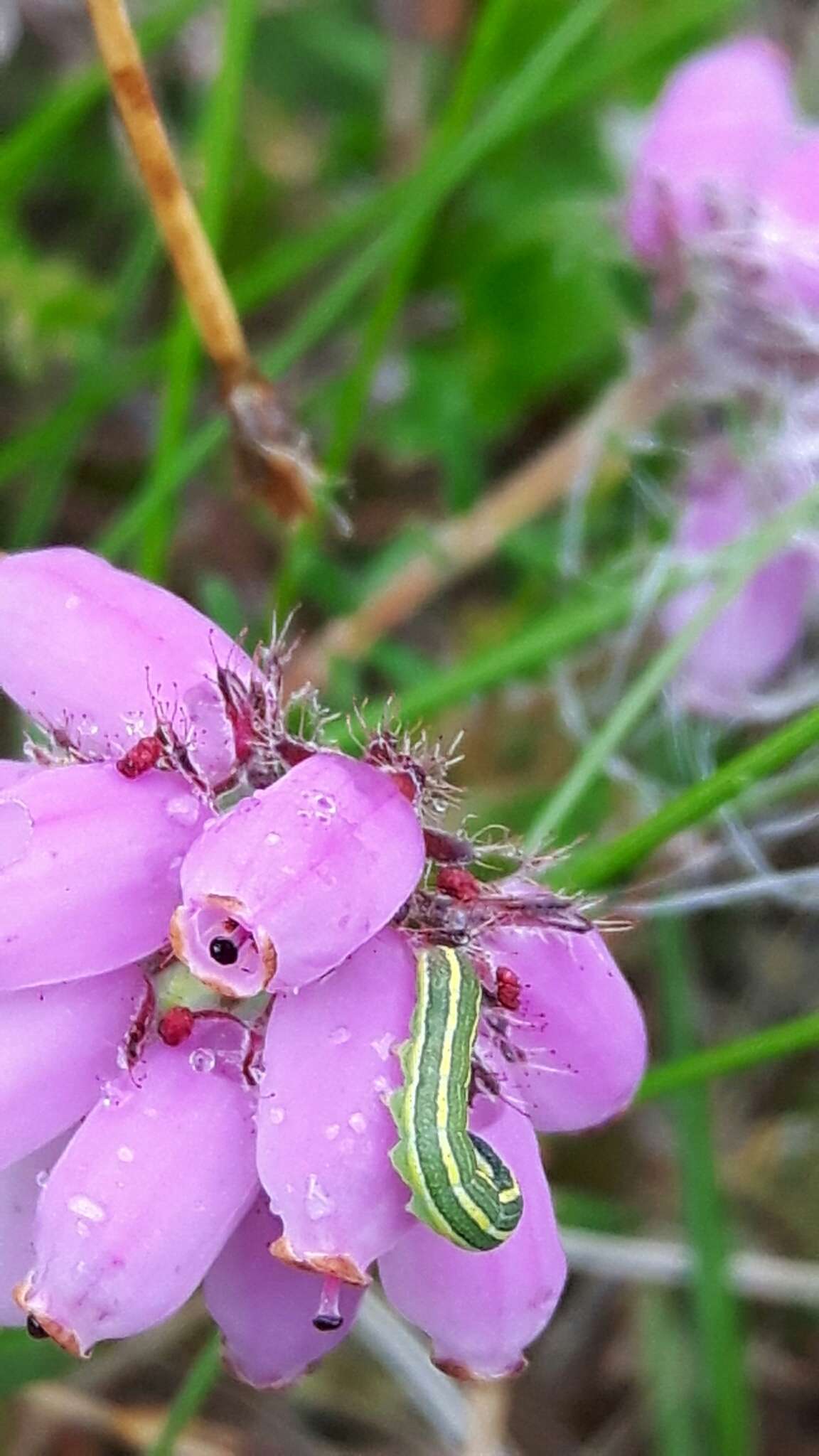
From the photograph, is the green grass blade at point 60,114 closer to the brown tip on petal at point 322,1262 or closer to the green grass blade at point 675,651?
the green grass blade at point 675,651

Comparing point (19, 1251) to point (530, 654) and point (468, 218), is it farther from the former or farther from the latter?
point (468, 218)

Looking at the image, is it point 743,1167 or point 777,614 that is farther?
point 743,1167

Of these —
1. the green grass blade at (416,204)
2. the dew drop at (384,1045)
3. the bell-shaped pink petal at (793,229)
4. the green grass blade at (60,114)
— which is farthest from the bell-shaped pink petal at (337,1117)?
the green grass blade at (60,114)

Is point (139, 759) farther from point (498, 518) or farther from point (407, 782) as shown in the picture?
point (498, 518)

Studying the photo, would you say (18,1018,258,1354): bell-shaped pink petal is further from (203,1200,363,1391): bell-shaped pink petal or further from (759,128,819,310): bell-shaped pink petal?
(759,128,819,310): bell-shaped pink petal

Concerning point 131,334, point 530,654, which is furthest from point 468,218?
point 530,654

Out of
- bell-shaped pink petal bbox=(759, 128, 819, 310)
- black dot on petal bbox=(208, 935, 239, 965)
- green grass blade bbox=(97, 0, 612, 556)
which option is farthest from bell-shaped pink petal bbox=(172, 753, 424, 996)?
bell-shaped pink petal bbox=(759, 128, 819, 310)
